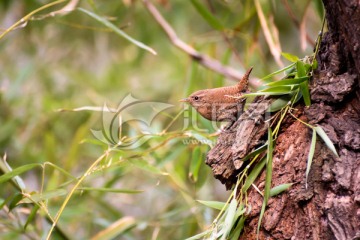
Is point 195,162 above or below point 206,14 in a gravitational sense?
below

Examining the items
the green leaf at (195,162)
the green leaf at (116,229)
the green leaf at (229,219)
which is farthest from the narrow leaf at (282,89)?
the green leaf at (116,229)

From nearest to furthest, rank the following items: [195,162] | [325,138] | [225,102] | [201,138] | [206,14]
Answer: [325,138], [225,102], [201,138], [195,162], [206,14]

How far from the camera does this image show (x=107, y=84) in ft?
9.25

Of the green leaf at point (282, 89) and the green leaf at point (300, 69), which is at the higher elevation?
the green leaf at point (300, 69)

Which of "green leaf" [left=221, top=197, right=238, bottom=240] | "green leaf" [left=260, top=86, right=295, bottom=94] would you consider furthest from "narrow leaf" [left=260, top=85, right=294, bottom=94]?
"green leaf" [left=221, top=197, right=238, bottom=240]

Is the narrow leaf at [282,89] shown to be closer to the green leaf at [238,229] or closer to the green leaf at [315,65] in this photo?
the green leaf at [315,65]

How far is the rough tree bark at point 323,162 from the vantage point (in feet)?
2.96

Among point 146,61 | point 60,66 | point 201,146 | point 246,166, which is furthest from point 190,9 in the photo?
point 246,166

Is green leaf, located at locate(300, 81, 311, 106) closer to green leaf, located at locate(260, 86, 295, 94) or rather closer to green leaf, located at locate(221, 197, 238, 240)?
green leaf, located at locate(260, 86, 295, 94)

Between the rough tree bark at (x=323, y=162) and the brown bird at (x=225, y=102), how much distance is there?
0.36 feet

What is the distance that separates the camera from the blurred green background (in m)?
2.07

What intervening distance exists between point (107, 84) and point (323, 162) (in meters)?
1.99

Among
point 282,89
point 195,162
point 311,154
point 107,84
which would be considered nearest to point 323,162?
point 311,154

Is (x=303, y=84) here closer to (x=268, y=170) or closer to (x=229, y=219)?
(x=268, y=170)
